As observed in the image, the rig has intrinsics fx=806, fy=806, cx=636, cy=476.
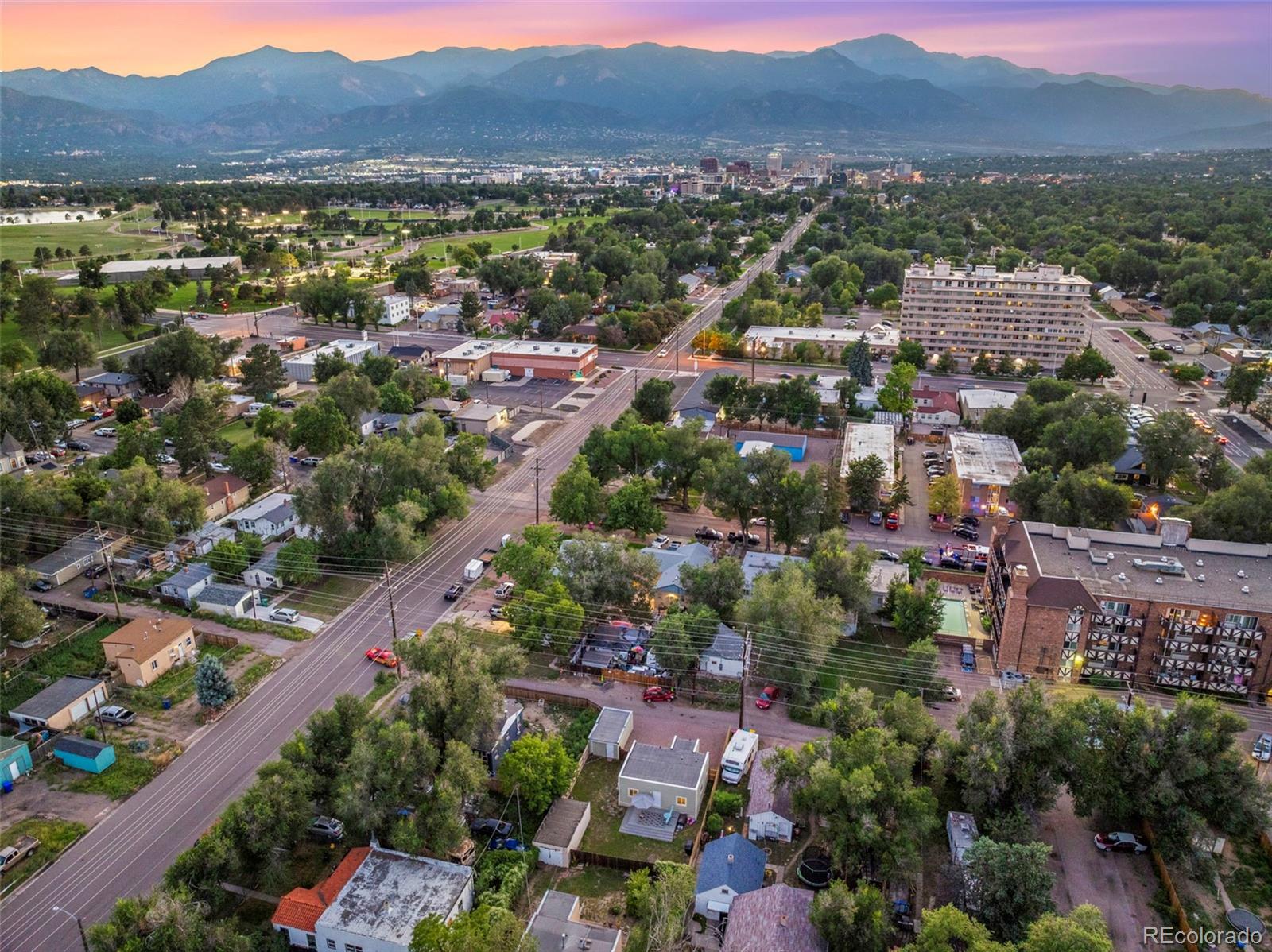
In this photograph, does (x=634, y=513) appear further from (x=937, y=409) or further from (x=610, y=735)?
(x=937, y=409)

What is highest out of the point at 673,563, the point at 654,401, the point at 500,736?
the point at 654,401

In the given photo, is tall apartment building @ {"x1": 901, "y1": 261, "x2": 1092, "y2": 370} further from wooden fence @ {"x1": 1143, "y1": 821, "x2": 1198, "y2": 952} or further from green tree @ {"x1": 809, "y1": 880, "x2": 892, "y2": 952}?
green tree @ {"x1": 809, "y1": 880, "x2": 892, "y2": 952}

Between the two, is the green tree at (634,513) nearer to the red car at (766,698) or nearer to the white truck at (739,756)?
the red car at (766,698)

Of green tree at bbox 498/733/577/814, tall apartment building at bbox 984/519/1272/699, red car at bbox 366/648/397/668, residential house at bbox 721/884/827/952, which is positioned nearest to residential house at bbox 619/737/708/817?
green tree at bbox 498/733/577/814

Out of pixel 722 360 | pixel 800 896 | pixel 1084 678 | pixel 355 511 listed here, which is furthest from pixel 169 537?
pixel 722 360

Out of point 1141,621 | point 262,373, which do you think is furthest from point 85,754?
point 262,373

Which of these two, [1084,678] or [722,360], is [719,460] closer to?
[1084,678]

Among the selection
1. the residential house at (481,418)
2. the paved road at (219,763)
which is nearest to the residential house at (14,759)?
the paved road at (219,763)
